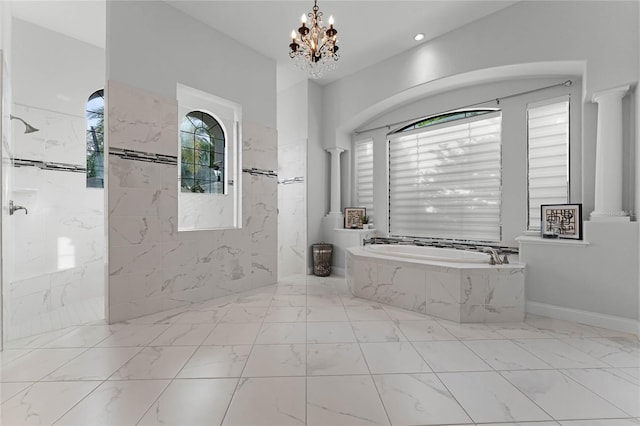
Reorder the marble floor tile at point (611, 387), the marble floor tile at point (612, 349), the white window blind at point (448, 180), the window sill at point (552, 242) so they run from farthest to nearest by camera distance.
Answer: the white window blind at point (448, 180) → the window sill at point (552, 242) → the marble floor tile at point (612, 349) → the marble floor tile at point (611, 387)

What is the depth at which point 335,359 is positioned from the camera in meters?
1.97

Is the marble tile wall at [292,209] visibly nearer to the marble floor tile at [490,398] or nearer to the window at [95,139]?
the window at [95,139]

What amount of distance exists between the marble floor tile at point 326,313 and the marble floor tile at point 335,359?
557mm

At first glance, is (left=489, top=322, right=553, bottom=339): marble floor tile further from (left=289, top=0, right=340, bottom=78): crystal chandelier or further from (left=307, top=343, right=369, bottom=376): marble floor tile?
(left=289, top=0, right=340, bottom=78): crystal chandelier

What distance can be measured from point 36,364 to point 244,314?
1.49 meters

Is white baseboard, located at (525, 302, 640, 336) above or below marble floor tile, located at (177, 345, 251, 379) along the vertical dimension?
above

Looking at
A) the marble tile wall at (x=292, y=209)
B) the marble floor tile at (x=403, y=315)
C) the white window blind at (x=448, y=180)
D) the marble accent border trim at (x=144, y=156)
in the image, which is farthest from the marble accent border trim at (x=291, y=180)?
the marble floor tile at (x=403, y=315)

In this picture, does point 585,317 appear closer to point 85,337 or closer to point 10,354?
point 85,337

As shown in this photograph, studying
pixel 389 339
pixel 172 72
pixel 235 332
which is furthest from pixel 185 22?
pixel 389 339

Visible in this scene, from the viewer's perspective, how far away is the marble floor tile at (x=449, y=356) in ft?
6.13

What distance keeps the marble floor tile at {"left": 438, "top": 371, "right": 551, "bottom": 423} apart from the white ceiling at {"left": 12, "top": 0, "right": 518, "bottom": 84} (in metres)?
3.42

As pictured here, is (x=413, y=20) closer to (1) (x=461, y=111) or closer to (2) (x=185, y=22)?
(1) (x=461, y=111)

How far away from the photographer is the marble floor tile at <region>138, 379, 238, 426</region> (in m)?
1.40

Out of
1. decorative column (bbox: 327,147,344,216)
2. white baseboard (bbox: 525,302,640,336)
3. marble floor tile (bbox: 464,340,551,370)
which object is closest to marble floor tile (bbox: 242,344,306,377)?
marble floor tile (bbox: 464,340,551,370)
